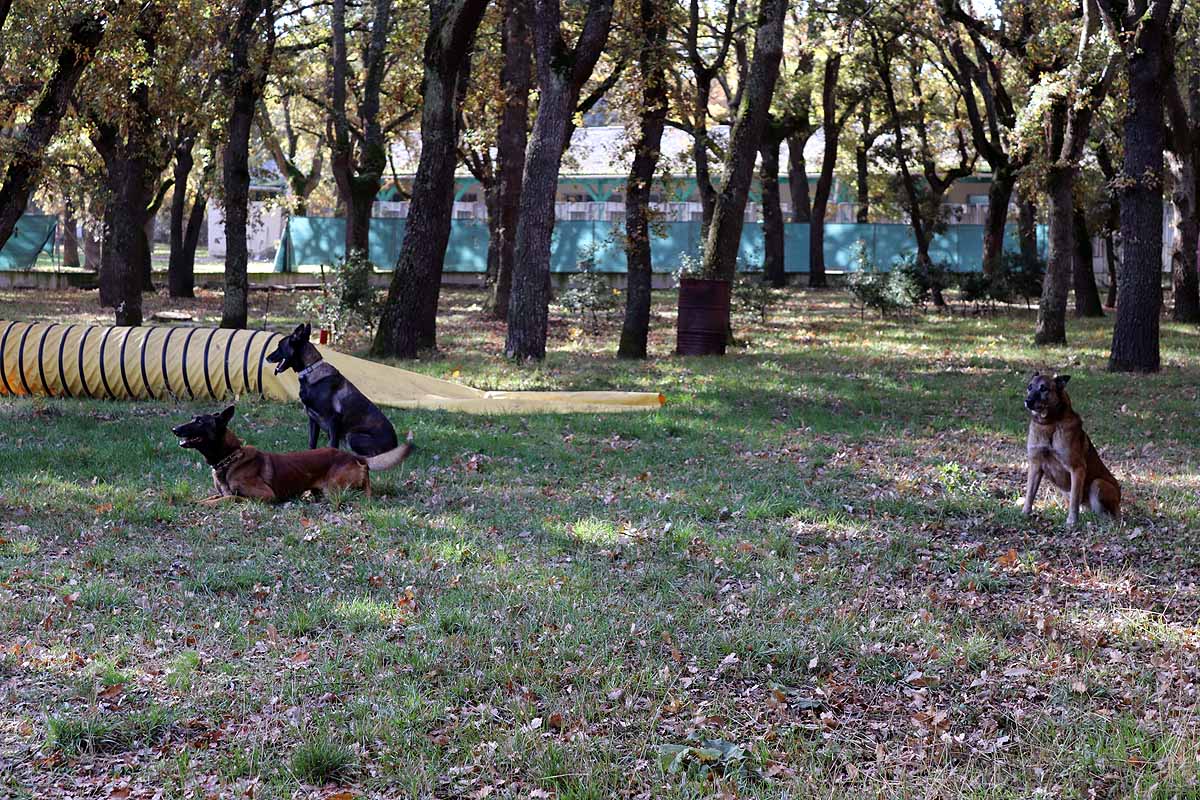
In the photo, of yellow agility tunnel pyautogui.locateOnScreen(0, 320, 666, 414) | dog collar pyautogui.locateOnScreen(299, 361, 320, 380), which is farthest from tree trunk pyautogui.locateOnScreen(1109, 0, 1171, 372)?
dog collar pyautogui.locateOnScreen(299, 361, 320, 380)

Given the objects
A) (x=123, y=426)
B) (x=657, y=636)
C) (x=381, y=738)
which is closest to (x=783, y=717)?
(x=657, y=636)

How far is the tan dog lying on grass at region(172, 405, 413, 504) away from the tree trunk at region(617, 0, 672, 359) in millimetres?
10122

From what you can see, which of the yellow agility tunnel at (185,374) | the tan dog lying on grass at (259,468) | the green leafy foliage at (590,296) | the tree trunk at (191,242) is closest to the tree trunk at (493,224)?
the green leafy foliage at (590,296)

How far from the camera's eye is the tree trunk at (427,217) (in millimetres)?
17375

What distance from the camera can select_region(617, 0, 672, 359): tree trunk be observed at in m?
17.8

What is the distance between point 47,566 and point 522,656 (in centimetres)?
310

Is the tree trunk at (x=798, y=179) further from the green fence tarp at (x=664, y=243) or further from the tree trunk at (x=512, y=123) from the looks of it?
the tree trunk at (x=512, y=123)

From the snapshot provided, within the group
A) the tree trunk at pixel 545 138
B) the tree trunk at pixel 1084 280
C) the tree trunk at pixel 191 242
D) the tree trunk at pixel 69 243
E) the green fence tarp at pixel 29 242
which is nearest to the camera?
the tree trunk at pixel 545 138

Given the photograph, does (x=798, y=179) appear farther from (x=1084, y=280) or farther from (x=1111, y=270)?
(x=1084, y=280)

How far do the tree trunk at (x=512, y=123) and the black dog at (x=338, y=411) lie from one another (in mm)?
10761

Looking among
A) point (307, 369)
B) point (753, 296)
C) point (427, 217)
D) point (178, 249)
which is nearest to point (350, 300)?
point (427, 217)

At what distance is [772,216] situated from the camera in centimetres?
3647

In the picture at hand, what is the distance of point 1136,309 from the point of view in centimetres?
1645

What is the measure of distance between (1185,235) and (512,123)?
12971mm
